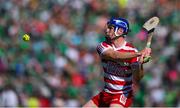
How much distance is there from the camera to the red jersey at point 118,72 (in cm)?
1003

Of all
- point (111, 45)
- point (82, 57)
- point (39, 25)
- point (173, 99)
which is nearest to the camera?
point (111, 45)

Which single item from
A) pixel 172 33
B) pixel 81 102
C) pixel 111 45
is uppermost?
pixel 111 45

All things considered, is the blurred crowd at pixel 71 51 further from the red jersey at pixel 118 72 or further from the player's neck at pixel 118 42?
the player's neck at pixel 118 42

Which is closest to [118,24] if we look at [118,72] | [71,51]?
[118,72]

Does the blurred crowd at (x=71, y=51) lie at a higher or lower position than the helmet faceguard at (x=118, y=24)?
lower

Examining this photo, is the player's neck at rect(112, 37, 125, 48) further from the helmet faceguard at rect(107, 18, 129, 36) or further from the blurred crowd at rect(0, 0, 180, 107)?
the blurred crowd at rect(0, 0, 180, 107)

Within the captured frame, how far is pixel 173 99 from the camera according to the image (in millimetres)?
15641

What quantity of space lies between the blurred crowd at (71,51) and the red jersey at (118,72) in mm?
5453

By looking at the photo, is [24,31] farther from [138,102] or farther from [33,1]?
[138,102]

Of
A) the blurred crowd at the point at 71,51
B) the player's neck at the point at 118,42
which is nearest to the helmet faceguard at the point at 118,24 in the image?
the player's neck at the point at 118,42

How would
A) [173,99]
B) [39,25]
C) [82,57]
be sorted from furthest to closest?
1. [39,25]
2. [82,57]
3. [173,99]

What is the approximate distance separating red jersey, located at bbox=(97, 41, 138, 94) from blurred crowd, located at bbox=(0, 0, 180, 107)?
5.45 m

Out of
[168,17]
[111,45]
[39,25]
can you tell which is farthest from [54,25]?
[111,45]

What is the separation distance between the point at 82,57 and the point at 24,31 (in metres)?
1.69
